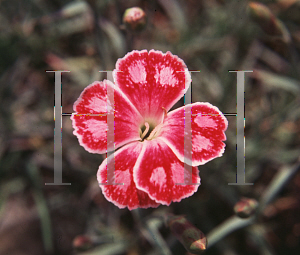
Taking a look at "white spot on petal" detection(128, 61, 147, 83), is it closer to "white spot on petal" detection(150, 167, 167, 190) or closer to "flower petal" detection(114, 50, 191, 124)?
"flower petal" detection(114, 50, 191, 124)

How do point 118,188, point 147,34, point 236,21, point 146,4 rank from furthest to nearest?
point 146,4 < point 147,34 < point 236,21 < point 118,188

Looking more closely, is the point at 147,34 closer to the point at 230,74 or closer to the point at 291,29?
the point at 230,74

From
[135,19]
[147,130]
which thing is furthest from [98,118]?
[135,19]

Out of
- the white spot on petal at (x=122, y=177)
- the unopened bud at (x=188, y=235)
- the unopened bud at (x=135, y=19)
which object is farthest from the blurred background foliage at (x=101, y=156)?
the white spot on petal at (x=122, y=177)

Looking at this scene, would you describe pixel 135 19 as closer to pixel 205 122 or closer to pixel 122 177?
pixel 205 122

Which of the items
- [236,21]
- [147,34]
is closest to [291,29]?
[236,21]

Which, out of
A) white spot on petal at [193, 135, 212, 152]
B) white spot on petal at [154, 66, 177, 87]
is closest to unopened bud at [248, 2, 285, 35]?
white spot on petal at [154, 66, 177, 87]

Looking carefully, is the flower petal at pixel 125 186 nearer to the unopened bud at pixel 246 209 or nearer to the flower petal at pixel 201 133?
the flower petal at pixel 201 133

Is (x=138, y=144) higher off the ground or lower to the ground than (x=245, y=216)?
higher

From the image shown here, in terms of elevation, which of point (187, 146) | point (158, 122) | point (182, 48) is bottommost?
point (187, 146)
